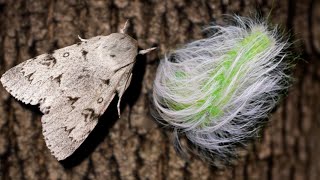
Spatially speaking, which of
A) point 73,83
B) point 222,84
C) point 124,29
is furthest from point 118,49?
point 222,84

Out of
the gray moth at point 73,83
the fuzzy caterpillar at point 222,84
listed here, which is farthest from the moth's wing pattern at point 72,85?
the fuzzy caterpillar at point 222,84

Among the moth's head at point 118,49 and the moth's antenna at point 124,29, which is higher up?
the moth's antenna at point 124,29

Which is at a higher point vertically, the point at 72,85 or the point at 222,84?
the point at 222,84

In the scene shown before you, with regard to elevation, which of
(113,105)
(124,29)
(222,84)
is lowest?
(113,105)

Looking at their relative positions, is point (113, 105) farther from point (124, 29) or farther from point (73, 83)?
point (124, 29)

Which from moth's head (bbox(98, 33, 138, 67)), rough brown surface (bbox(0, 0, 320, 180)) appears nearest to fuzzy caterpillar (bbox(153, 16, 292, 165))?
rough brown surface (bbox(0, 0, 320, 180))

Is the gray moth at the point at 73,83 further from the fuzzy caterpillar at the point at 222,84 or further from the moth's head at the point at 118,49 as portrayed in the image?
the fuzzy caterpillar at the point at 222,84

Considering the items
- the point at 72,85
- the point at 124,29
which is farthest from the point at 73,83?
the point at 124,29
